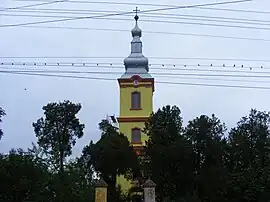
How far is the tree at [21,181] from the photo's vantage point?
114ft

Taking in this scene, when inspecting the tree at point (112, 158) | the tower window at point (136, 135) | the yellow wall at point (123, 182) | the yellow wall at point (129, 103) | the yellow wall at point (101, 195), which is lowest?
the yellow wall at point (101, 195)

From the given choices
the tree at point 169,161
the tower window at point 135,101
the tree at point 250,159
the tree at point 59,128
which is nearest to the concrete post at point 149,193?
the tree at point 169,161

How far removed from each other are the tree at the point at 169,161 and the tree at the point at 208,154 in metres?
0.59

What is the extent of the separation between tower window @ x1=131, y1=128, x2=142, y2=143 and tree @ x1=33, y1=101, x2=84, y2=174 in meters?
4.01

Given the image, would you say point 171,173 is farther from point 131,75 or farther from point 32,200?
point 131,75

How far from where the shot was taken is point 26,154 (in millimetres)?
38750

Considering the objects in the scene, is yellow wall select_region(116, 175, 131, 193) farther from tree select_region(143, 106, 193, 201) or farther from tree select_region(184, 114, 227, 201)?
tree select_region(184, 114, 227, 201)

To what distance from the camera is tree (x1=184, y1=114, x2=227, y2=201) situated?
36406 millimetres

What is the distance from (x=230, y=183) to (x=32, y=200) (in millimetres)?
11802

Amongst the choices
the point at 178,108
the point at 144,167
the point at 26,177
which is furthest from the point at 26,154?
the point at 178,108

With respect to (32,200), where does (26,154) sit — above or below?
above

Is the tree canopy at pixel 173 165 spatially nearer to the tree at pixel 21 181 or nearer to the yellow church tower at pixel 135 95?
the tree at pixel 21 181

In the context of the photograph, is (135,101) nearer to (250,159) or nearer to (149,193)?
(250,159)

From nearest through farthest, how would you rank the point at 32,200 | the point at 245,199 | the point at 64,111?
the point at 32,200 < the point at 245,199 < the point at 64,111
